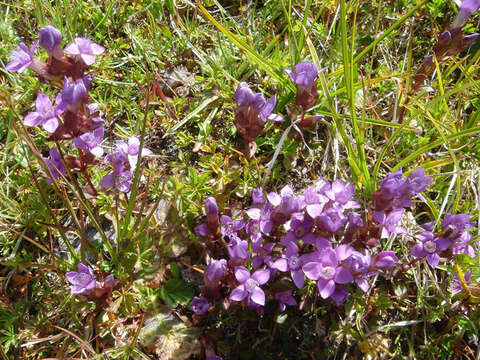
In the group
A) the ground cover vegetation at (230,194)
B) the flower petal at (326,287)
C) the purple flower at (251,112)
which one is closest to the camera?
the flower petal at (326,287)

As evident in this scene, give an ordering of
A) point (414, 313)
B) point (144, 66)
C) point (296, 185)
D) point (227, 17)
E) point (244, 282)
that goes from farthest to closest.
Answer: point (227, 17) → point (144, 66) → point (296, 185) → point (414, 313) → point (244, 282)

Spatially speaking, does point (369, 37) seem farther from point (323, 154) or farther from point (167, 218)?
point (167, 218)

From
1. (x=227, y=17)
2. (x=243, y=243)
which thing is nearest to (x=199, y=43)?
(x=227, y=17)

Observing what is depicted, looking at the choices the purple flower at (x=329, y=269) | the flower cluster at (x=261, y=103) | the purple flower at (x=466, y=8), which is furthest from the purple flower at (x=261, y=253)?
the purple flower at (x=466, y=8)

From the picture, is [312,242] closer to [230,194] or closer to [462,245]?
[230,194]

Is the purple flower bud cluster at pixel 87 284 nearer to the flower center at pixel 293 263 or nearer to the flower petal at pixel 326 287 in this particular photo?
the flower center at pixel 293 263

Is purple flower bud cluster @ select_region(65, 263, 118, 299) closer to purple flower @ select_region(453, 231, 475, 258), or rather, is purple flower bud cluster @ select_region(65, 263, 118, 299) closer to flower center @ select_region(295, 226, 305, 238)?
flower center @ select_region(295, 226, 305, 238)
